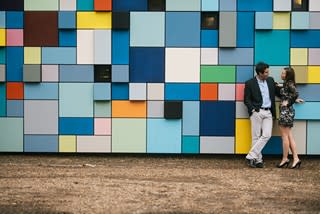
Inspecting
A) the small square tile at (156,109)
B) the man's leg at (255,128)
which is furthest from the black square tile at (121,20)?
the man's leg at (255,128)

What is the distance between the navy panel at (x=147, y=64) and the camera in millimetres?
12156

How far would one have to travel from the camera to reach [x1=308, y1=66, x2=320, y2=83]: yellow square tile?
39.7ft

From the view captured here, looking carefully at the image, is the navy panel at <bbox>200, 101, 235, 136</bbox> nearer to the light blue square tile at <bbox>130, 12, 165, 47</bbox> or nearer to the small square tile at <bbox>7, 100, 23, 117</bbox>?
the light blue square tile at <bbox>130, 12, 165, 47</bbox>

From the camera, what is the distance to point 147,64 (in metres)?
12.1

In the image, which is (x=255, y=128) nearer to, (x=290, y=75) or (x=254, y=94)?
(x=254, y=94)

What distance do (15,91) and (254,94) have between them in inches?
181

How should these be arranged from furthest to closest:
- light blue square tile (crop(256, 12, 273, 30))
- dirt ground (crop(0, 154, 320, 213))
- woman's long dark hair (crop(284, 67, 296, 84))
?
light blue square tile (crop(256, 12, 273, 30)) → woman's long dark hair (crop(284, 67, 296, 84)) → dirt ground (crop(0, 154, 320, 213))

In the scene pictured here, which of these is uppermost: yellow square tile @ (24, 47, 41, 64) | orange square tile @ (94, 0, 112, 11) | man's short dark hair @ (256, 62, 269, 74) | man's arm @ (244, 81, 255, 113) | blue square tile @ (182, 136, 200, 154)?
orange square tile @ (94, 0, 112, 11)

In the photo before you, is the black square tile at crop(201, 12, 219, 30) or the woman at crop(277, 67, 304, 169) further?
the black square tile at crop(201, 12, 219, 30)

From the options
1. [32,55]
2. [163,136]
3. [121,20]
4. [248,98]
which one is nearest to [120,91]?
[163,136]

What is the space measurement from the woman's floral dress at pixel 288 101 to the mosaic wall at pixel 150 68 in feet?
2.36

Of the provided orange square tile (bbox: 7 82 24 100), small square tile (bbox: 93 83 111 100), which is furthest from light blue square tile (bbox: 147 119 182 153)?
orange square tile (bbox: 7 82 24 100)

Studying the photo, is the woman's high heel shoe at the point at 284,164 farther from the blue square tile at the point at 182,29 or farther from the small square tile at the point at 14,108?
the small square tile at the point at 14,108

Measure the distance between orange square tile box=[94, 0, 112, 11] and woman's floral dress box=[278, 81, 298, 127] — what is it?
363 cm
